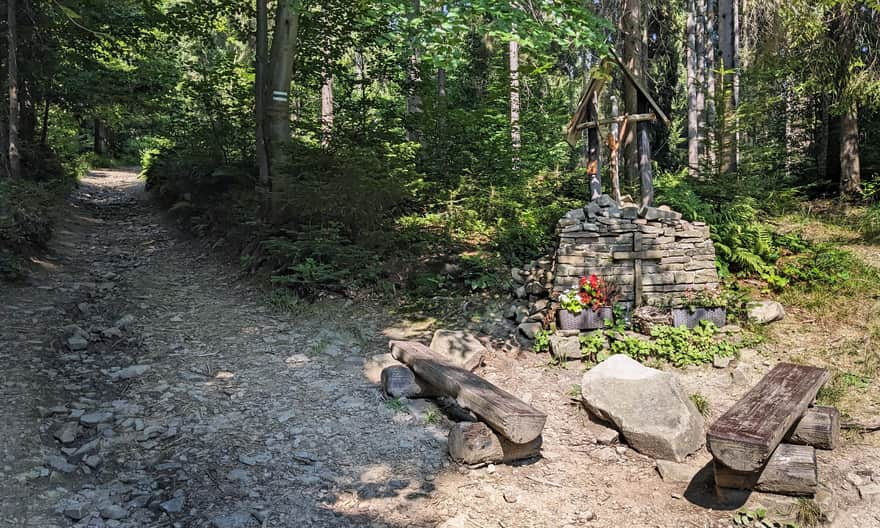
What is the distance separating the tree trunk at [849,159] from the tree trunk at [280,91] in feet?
38.7

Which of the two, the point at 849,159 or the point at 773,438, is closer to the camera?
the point at 773,438

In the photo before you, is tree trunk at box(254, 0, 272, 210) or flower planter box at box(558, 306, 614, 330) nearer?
flower planter box at box(558, 306, 614, 330)

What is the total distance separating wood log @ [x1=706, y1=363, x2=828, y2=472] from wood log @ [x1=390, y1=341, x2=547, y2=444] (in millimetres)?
1290

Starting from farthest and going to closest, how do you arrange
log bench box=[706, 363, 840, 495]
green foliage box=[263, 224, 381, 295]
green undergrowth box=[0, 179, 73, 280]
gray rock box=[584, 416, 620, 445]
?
green foliage box=[263, 224, 381, 295] → green undergrowth box=[0, 179, 73, 280] → gray rock box=[584, 416, 620, 445] → log bench box=[706, 363, 840, 495]

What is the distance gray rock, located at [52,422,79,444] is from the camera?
433 cm

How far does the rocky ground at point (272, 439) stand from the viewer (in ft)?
12.6

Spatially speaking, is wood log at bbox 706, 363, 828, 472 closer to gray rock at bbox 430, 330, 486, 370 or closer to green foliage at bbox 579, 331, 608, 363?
green foliage at bbox 579, 331, 608, 363

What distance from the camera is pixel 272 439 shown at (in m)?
4.69

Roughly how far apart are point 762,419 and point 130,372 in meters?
5.74

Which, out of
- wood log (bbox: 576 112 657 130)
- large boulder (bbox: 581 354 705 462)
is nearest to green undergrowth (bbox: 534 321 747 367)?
large boulder (bbox: 581 354 705 462)

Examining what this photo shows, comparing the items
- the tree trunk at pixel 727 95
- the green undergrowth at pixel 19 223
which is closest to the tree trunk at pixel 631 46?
the tree trunk at pixel 727 95

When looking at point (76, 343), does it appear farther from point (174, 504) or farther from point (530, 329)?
point (530, 329)

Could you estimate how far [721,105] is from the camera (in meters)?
9.78

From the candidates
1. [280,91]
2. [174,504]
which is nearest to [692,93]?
[280,91]
